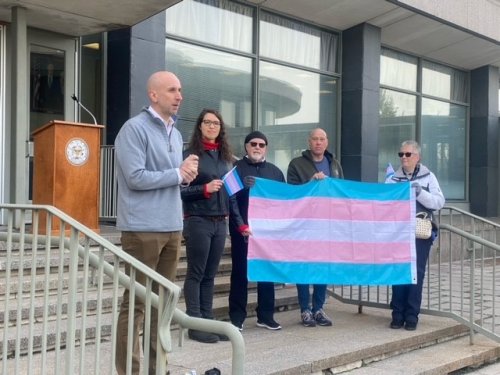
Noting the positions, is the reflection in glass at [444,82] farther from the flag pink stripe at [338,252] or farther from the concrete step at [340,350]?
the flag pink stripe at [338,252]

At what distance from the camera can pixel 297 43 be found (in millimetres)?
11633

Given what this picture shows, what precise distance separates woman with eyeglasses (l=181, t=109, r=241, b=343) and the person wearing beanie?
0.39 m

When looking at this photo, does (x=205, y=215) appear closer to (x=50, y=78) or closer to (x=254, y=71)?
(x=50, y=78)

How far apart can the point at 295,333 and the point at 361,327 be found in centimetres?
75

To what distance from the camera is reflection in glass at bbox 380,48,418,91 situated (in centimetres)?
1334

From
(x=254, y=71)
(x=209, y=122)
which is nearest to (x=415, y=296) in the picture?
(x=209, y=122)

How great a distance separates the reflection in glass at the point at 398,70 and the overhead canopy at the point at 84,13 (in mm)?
7045

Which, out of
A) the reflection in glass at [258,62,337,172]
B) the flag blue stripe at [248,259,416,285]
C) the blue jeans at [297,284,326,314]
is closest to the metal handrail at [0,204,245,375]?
the flag blue stripe at [248,259,416,285]

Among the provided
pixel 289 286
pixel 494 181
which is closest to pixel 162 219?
pixel 289 286

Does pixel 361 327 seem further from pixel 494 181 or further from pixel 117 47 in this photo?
pixel 494 181

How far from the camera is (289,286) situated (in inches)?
294

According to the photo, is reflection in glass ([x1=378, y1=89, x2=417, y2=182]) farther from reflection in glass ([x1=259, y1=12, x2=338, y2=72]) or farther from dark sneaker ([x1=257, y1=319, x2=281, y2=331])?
dark sneaker ([x1=257, y1=319, x2=281, y2=331])

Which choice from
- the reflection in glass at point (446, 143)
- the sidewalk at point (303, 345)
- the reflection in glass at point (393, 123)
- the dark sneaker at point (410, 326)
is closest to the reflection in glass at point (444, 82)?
the reflection in glass at point (446, 143)

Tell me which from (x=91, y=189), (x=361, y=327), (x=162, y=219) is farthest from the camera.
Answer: (x=91, y=189)
